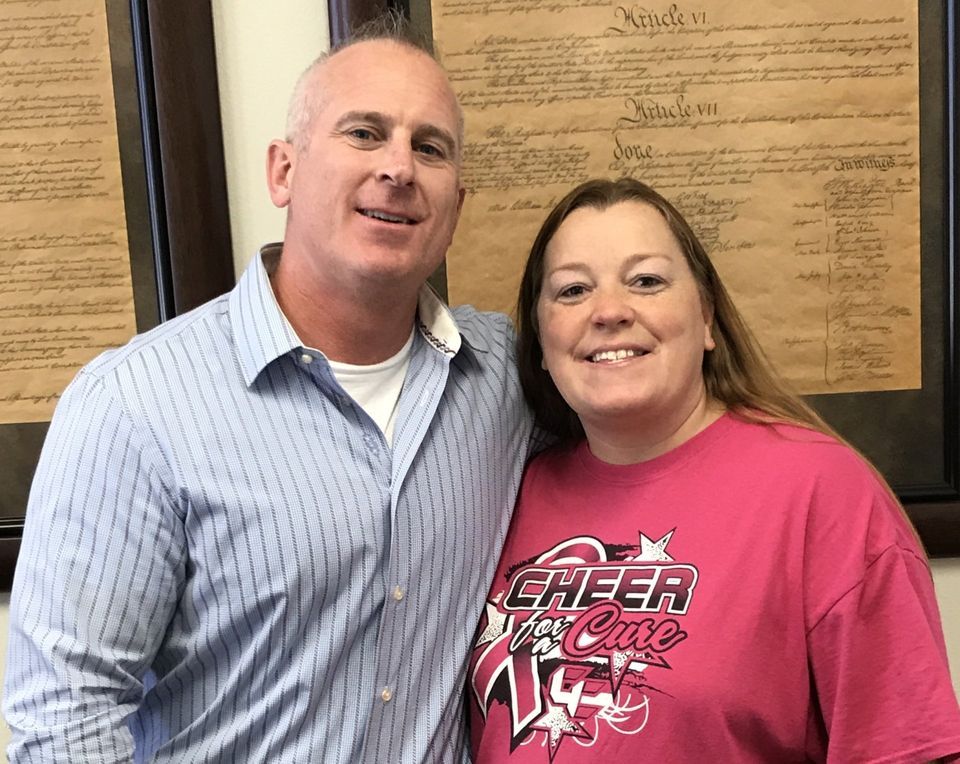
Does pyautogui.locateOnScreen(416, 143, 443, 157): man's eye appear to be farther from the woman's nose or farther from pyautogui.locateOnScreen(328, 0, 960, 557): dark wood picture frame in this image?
pyautogui.locateOnScreen(328, 0, 960, 557): dark wood picture frame

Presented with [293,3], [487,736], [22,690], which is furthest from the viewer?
[293,3]

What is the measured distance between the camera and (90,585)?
0.88 meters

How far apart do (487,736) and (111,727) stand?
426mm

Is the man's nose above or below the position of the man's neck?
above

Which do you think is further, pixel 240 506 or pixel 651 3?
pixel 651 3

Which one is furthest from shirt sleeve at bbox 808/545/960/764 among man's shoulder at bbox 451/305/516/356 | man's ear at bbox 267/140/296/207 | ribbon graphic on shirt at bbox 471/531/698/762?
man's ear at bbox 267/140/296/207

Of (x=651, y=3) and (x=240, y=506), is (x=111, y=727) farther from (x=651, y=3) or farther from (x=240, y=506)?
(x=651, y=3)

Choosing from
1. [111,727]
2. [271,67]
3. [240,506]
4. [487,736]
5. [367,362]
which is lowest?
[487,736]

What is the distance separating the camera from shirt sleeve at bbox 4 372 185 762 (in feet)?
2.83

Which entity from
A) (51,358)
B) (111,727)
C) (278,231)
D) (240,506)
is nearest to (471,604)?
(240,506)

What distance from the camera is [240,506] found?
931 mm

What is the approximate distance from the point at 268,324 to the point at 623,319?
0.43 meters

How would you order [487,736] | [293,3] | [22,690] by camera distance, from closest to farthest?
[22,690], [487,736], [293,3]

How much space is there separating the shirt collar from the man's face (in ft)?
0.24
